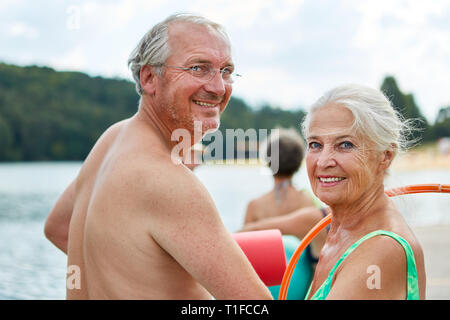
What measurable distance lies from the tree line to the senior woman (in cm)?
3855

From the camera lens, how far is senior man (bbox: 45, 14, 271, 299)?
1910 mm

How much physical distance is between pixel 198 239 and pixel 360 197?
666mm

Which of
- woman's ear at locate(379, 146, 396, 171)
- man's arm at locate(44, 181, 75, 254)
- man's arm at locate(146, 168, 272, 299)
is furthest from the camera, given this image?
man's arm at locate(44, 181, 75, 254)

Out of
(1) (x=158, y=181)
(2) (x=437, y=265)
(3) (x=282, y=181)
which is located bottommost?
(2) (x=437, y=265)

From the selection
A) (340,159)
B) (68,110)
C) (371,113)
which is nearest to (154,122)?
(340,159)

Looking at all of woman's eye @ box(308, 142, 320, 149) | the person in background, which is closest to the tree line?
the person in background

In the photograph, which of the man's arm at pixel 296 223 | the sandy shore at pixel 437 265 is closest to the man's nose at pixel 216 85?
the man's arm at pixel 296 223

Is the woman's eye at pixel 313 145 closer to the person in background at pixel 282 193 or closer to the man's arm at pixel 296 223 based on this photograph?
the man's arm at pixel 296 223

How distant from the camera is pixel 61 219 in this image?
9.06 feet

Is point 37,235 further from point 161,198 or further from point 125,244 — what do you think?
point 161,198

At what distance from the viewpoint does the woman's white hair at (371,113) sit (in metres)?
1.95

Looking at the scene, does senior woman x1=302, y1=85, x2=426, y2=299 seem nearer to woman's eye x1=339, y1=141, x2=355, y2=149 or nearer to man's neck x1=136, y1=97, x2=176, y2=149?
woman's eye x1=339, y1=141, x2=355, y2=149

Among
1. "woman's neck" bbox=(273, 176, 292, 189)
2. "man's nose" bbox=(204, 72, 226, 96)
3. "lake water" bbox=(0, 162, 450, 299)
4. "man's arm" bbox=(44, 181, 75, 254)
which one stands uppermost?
"man's nose" bbox=(204, 72, 226, 96)
